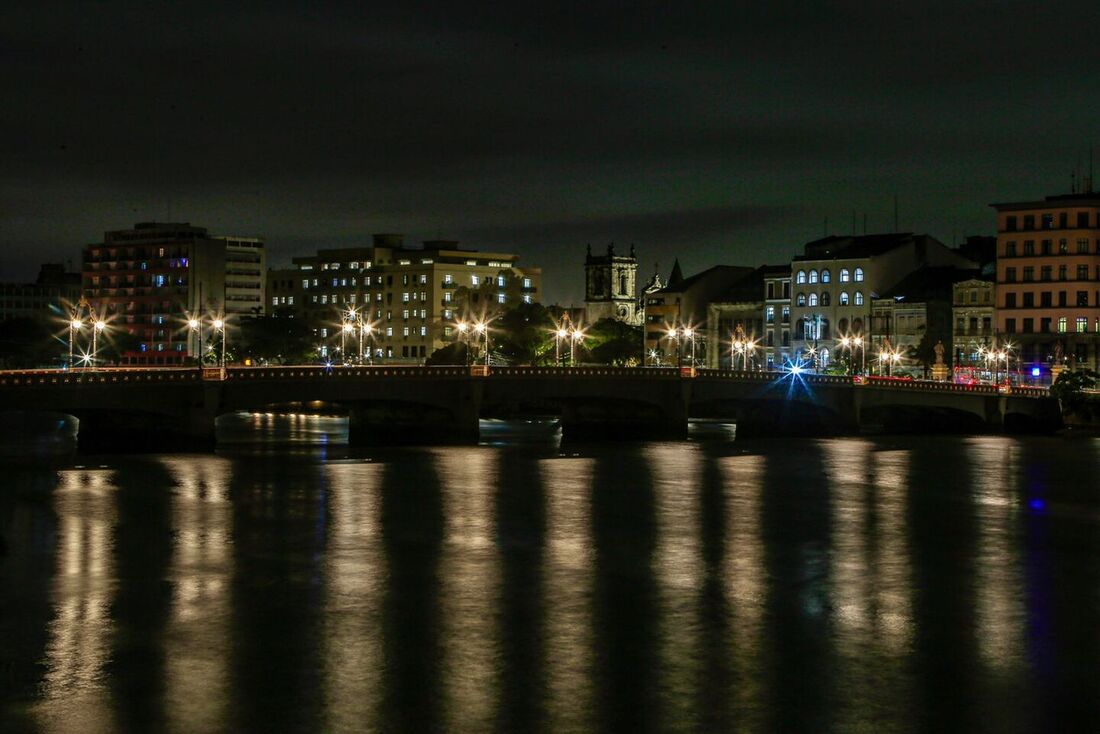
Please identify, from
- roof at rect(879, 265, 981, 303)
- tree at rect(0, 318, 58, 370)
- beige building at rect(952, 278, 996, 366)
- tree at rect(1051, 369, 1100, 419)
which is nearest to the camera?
tree at rect(1051, 369, 1100, 419)

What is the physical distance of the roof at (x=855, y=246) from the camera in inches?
7008

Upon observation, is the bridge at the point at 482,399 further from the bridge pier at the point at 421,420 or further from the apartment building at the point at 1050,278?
the apartment building at the point at 1050,278

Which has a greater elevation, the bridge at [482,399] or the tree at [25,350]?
the tree at [25,350]

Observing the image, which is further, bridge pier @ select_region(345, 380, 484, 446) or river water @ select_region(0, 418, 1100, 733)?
bridge pier @ select_region(345, 380, 484, 446)

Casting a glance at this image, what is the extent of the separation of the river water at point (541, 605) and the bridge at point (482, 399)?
1625cm

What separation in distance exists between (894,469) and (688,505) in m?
24.9

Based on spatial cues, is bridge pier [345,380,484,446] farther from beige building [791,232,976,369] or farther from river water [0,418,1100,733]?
beige building [791,232,976,369]

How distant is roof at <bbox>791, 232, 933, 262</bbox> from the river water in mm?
106984

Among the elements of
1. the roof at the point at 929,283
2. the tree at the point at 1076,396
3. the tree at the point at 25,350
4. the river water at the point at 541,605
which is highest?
the roof at the point at 929,283

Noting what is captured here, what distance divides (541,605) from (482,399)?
67.1m

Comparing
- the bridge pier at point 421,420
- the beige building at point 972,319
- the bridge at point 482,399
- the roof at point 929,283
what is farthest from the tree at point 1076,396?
the bridge pier at point 421,420

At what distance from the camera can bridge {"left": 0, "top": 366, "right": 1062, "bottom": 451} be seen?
8906 centimetres

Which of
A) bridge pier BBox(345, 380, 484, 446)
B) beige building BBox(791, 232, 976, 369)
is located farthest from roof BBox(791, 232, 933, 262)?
bridge pier BBox(345, 380, 484, 446)

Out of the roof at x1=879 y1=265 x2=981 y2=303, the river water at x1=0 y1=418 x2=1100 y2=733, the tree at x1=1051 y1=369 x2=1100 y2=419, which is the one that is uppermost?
the roof at x1=879 y1=265 x2=981 y2=303
